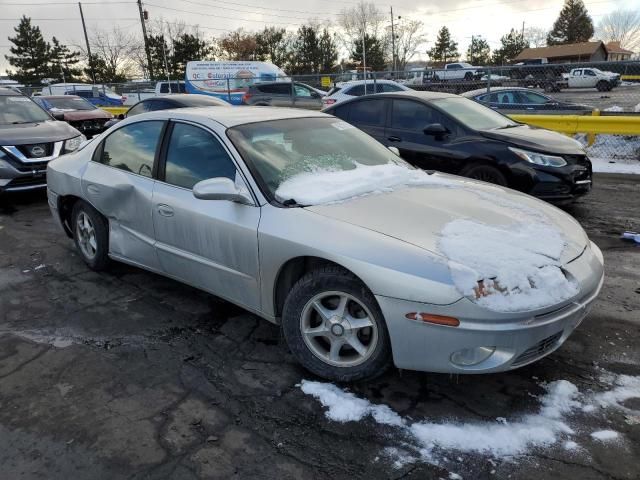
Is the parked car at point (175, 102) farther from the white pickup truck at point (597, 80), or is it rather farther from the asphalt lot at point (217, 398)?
the white pickup truck at point (597, 80)

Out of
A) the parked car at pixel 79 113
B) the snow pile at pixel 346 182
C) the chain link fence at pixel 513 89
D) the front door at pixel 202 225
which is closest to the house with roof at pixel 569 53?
the chain link fence at pixel 513 89

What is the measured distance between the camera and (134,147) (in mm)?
4156

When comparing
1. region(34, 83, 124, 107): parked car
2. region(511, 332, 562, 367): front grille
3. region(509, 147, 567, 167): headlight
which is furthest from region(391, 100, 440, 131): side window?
region(34, 83, 124, 107): parked car

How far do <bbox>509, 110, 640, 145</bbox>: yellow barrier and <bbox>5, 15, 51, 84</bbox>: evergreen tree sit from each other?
227 ft

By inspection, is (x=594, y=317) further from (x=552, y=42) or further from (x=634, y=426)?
(x=552, y=42)

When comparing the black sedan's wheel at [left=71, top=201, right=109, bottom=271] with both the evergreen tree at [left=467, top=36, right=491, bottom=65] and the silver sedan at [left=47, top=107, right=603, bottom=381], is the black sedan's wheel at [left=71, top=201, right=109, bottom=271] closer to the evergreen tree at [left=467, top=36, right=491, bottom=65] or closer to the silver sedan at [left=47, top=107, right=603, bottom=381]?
the silver sedan at [left=47, top=107, right=603, bottom=381]

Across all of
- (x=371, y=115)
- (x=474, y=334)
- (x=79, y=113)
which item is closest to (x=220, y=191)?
(x=474, y=334)

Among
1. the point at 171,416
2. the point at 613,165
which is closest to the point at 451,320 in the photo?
the point at 171,416

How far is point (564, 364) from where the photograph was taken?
306 centimetres

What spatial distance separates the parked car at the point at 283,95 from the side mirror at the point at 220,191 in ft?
50.4

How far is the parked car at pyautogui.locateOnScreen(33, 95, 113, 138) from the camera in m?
13.4

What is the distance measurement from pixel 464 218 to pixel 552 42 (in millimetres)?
94354

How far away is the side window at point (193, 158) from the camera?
3414 millimetres

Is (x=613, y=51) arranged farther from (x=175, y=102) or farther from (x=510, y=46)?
(x=175, y=102)
